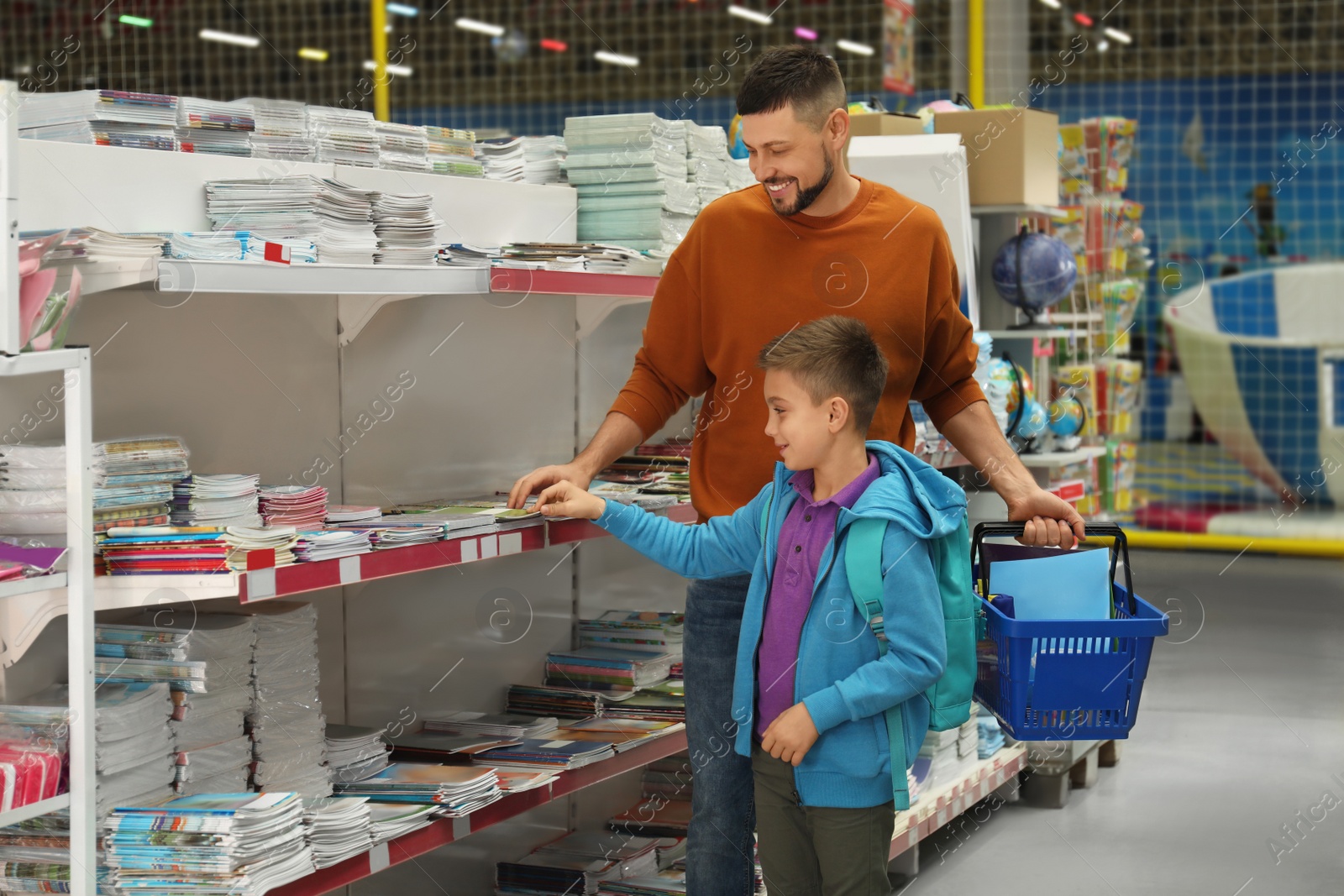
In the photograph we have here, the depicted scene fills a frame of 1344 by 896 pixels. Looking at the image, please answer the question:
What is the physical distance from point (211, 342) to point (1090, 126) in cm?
770

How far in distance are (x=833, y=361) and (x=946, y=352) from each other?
561 mm

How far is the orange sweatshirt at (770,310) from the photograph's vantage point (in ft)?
8.99

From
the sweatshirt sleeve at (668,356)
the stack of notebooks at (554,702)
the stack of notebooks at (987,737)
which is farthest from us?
the stack of notebooks at (987,737)

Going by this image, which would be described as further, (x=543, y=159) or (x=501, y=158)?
(x=543, y=159)

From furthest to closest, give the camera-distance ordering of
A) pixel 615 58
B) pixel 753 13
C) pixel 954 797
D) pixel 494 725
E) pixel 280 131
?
pixel 615 58 < pixel 753 13 < pixel 954 797 < pixel 494 725 < pixel 280 131

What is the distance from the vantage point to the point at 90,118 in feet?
8.57

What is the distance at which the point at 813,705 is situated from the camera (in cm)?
237

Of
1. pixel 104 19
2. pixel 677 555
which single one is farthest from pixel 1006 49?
pixel 104 19

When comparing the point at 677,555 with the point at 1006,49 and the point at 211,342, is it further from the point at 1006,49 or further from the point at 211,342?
the point at 1006,49

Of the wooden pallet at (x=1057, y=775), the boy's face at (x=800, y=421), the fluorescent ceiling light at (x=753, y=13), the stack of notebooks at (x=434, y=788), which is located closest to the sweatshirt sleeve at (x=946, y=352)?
the boy's face at (x=800, y=421)

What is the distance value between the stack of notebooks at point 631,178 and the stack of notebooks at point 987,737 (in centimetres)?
211

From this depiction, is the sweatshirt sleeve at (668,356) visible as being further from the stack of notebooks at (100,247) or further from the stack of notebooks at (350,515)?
the stack of notebooks at (100,247)

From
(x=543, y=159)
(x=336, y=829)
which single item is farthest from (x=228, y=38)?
(x=336, y=829)

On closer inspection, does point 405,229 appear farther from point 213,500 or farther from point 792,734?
point 792,734
